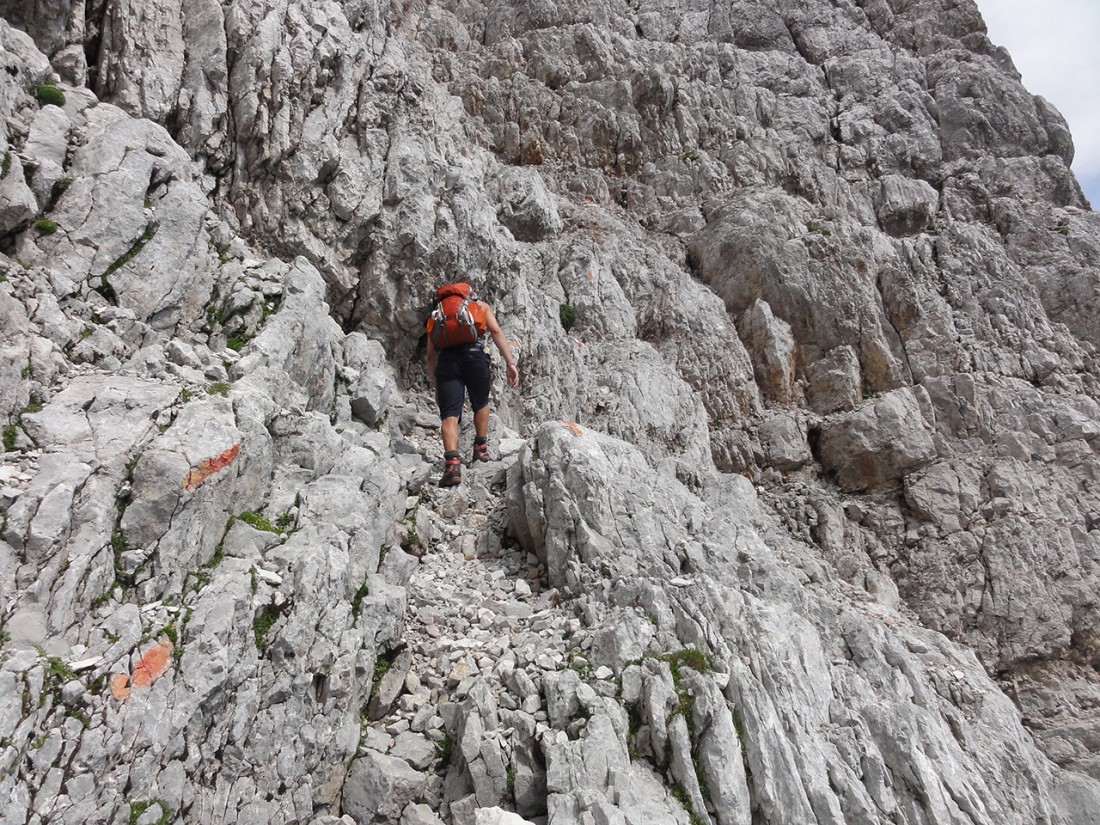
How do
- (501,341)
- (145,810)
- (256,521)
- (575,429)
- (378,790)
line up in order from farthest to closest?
(501,341), (575,429), (256,521), (378,790), (145,810)

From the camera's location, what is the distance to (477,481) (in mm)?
11898

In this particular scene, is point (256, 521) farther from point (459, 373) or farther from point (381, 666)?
point (459, 373)

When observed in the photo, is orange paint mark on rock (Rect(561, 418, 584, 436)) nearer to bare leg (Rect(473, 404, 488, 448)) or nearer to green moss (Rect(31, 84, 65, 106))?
bare leg (Rect(473, 404, 488, 448))

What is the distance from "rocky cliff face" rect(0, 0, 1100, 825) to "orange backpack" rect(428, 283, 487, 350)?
155 centimetres

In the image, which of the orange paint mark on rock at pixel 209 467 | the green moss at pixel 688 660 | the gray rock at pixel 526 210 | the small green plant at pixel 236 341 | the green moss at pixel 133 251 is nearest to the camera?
the orange paint mark on rock at pixel 209 467

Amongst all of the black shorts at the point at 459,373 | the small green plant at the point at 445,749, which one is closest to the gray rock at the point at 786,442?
the black shorts at the point at 459,373

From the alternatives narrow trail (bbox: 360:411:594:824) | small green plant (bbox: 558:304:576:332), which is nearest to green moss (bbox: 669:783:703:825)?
narrow trail (bbox: 360:411:594:824)

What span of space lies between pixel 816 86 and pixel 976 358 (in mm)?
17244

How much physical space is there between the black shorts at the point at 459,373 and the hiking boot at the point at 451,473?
106cm

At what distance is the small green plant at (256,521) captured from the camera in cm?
732

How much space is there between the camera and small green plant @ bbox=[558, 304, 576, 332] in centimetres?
2029

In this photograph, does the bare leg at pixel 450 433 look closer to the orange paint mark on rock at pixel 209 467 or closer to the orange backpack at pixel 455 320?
the orange backpack at pixel 455 320

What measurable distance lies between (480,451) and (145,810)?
27.1 ft

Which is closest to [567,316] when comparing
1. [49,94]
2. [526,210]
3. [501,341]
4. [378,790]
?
[526,210]
